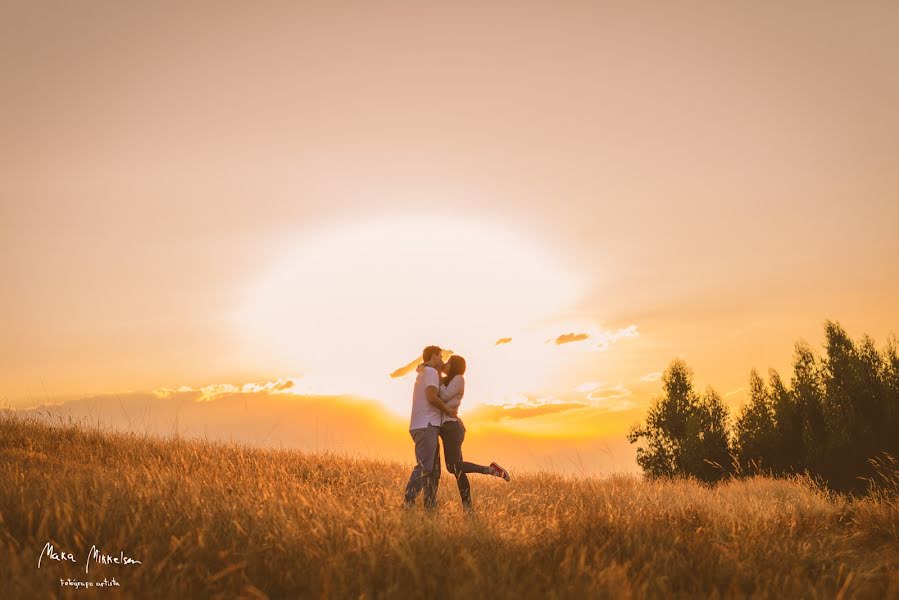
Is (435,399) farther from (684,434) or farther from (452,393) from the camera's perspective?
(684,434)

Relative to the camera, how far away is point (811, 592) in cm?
451

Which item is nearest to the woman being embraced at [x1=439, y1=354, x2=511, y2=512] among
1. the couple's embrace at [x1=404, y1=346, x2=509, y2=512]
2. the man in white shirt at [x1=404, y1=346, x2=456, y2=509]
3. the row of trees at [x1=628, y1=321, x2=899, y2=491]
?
the couple's embrace at [x1=404, y1=346, x2=509, y2=512]

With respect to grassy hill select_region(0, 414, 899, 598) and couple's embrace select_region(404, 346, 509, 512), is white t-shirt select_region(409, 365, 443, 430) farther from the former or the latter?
grassy hill select_region(0, 414, 899, 598)

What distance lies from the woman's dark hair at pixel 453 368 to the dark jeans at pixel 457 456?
672 mm

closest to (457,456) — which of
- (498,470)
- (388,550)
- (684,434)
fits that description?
(498,470)

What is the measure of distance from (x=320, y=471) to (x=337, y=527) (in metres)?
8.29

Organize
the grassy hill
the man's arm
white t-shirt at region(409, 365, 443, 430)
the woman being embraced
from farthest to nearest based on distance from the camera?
the woman being embraced
white t-shirt at region(409, 365, 443, 430)
the man's arm
the grassy hill

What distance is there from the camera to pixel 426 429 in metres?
9.21

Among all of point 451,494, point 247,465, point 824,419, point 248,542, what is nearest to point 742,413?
point 824,419

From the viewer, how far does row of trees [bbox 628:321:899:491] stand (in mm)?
31359

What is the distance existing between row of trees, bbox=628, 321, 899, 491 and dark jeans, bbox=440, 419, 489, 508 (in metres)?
25.5

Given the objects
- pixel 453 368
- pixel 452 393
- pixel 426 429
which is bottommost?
pixel 426 429

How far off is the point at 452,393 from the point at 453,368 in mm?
423

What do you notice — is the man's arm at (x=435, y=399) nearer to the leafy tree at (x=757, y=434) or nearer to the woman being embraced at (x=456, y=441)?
the woman being embraced at (x=456, y=441)
